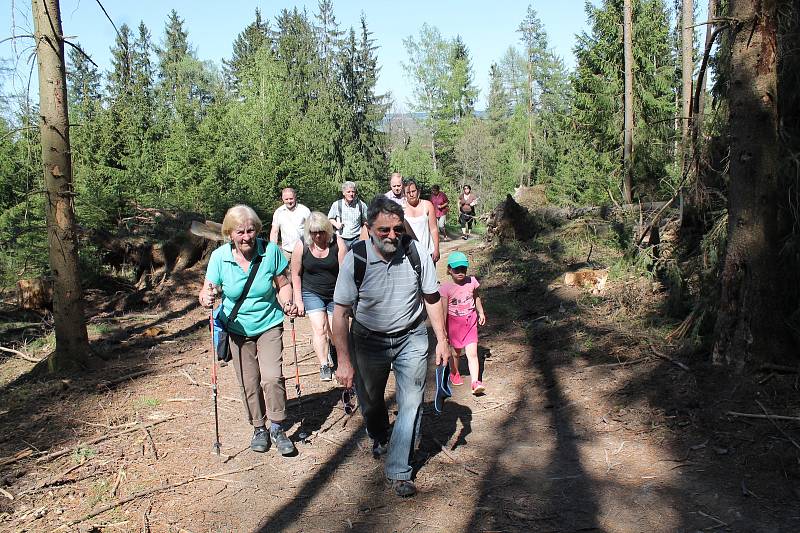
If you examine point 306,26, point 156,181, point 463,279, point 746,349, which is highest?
point 306,26

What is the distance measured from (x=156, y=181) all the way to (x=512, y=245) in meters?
12.4

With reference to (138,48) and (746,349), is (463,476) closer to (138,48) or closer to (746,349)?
(746,349)

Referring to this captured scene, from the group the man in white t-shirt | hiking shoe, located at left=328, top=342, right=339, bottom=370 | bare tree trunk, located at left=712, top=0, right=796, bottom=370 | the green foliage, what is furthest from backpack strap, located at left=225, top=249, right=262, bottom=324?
the green foliage

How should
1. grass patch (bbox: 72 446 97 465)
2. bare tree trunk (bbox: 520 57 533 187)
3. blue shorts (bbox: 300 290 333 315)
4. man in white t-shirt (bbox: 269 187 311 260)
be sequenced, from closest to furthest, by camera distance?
grass patch (bbox: 72 446 97 465)
blue shorts (bbox: 300 290 333 315)
man in white t-shirt (bbox: 269 187 311 260)
bare tree trunk (bbox: 520 57 533 187)

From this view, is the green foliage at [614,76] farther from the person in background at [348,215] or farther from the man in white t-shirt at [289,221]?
the man in white t-shirt at [289,221]

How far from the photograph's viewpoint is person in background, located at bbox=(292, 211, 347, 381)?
6.54 metres

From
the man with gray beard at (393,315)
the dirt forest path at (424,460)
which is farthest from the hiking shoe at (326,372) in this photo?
the man with gray beard at (393,315)

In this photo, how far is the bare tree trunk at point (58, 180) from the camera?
740 cm

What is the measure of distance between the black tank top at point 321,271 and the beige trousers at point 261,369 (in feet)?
4.52

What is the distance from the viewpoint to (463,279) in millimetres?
6594

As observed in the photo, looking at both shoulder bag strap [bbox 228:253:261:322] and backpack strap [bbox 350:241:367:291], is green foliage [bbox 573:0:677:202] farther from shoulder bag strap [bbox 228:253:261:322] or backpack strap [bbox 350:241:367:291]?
backpack strap [bbox 350:241:367:291]

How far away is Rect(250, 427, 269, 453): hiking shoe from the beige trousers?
23cm

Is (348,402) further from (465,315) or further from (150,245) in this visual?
(150,245)

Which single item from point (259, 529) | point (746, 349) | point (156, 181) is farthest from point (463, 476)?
point (156, 181)
